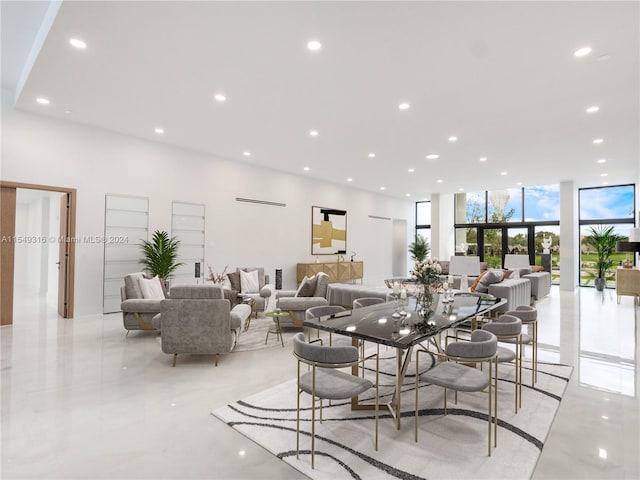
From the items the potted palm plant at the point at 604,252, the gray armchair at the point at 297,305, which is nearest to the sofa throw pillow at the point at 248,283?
the gray armchair at the point at 297,305

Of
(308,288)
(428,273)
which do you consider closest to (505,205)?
(308,288)

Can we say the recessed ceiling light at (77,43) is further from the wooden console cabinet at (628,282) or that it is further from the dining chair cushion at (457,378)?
the wooden console cabinet at (628,282)

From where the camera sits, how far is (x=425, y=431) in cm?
247

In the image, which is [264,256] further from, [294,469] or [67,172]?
[294,469]

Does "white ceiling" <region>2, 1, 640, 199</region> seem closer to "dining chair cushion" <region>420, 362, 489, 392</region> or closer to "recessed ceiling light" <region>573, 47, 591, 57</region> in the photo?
"recessed ceiling light" <region>573, 47, 591, 57</region>

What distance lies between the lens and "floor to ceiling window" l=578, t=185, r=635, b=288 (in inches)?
423

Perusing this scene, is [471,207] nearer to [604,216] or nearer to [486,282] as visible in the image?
[604,216]

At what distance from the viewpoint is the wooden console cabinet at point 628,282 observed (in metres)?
7.68

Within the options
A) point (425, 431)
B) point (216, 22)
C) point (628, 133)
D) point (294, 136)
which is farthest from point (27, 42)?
point (628, 133)

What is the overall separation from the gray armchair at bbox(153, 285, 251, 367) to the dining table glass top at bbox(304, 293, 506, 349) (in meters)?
1.26

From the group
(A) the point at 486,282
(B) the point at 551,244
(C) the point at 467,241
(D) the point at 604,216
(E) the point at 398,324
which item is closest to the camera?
(E) the point at 398,324

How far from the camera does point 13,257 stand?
559 cm

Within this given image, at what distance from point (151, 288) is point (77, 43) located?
125 inches

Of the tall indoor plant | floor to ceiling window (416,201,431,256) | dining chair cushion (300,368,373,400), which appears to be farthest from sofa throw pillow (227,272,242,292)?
floor to ceiling window (416,201,431,256)
